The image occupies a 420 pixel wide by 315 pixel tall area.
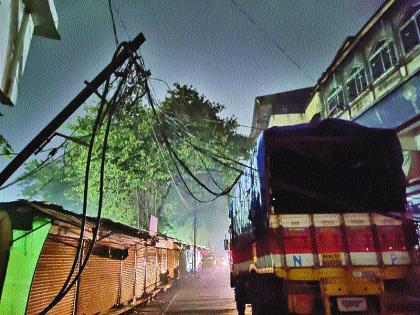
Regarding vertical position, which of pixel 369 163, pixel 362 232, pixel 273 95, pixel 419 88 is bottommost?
pixel 362 232

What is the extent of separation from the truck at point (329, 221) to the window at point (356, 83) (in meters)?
10.8

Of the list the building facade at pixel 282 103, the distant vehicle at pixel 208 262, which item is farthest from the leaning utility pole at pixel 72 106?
the distant vehicle at pixel 208 262

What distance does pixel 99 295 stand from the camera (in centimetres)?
1070

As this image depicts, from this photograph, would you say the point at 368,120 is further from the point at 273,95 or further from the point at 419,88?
the point at 273,95

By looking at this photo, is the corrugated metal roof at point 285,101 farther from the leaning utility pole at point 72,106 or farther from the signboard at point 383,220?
the leaning utility pole at point 72,106

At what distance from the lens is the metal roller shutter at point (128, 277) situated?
13.7 m

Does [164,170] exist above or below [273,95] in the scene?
below

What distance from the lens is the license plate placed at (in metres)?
5.91

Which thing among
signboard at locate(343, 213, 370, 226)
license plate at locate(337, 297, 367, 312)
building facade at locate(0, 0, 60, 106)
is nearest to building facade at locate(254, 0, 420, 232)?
signboard at locate(343, 213, 370, 226)

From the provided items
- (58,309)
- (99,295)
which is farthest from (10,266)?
(99,295)

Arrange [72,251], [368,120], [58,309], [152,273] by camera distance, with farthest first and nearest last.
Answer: [152,273] → [368,120] → [72,251] → [58,309]

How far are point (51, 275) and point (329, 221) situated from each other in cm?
671

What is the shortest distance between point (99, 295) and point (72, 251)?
2581 mm

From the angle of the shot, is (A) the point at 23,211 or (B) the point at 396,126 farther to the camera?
(B) the point at 396,126
